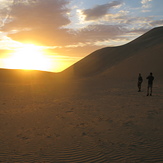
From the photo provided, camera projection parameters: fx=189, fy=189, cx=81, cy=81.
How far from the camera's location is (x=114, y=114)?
397 inches

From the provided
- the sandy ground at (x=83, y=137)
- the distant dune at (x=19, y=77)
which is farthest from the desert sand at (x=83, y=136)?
the distant dune at (x=19, y=77)

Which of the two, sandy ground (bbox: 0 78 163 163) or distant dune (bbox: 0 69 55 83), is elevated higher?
distant dune (bbox: 0 69 55 83)

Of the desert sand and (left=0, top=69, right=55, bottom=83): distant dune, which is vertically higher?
(left=0, top=69, right=55, bottom=83): distant dune

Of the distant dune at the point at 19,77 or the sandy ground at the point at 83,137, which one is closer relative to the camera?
the sandy ground at the point at 83,137

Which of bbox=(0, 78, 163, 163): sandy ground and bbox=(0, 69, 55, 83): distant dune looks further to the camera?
bbox=(0, 69, 55, 83): distant dune

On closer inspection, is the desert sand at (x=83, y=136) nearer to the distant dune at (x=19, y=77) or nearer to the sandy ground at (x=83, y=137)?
the sandy ground at (x=83, y=137)

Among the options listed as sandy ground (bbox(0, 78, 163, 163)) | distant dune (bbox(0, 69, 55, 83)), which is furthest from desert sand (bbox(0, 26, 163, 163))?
distant dune (bbox(0, 69, 55, 83))

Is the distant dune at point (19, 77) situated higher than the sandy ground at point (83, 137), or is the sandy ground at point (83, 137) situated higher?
the distant dune at point (19, 77)

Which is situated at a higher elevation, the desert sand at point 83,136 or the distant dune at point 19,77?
→ the distant dune at point 19,77

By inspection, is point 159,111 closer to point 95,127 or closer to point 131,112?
point 131,112

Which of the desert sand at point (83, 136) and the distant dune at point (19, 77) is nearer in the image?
the desert sand at point (83, 136)

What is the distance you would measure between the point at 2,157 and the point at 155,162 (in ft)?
14.0

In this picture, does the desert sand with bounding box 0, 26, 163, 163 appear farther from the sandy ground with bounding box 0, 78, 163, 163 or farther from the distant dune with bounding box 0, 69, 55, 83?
the distant dune with bounding box 0, 69, 55, 83

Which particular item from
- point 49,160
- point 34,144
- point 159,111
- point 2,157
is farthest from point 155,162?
point 159,111
